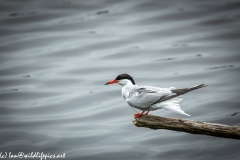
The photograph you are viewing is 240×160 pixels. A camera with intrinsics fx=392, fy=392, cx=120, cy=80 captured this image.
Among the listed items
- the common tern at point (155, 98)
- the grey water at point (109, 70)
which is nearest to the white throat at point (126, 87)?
the common tern at point (155, 98)

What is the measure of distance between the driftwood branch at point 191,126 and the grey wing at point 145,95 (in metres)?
0.73

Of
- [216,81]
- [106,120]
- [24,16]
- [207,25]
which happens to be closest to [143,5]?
[207,25]

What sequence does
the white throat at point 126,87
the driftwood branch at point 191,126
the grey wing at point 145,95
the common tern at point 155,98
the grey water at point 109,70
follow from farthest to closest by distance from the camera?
the grey water at point 109,70, the white throat at point 126,87, the grey wing at point 145,95, the common tern at point 155,98, the driftwood branch at point 191,126

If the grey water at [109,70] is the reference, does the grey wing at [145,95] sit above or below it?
above

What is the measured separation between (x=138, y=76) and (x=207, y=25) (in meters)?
9.21

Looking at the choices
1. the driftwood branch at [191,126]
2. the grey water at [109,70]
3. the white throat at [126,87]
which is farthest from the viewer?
the grey water at [109,70]

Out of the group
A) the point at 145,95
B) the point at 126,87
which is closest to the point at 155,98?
the point at 145,95

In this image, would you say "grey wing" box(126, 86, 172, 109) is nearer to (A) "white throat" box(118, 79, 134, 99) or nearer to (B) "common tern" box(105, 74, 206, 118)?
(B) "common tern" box(105, 74, 206, 118)

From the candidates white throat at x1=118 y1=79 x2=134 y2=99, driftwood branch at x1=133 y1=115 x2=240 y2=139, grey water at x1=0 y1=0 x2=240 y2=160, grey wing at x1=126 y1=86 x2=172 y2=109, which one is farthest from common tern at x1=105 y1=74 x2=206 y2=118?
grey water at x1=0 y1=0 x2=240 y2=160

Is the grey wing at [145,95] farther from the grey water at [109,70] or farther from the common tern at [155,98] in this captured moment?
the grey water at [109,70]

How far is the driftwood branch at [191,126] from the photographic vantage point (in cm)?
581

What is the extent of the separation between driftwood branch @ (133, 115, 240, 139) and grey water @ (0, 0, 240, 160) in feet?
15.3

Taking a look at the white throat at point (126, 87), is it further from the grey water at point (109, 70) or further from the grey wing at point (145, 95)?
the grey water at point (109, 70)

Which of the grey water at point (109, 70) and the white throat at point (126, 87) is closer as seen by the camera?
the white throat at point (126, 87)
